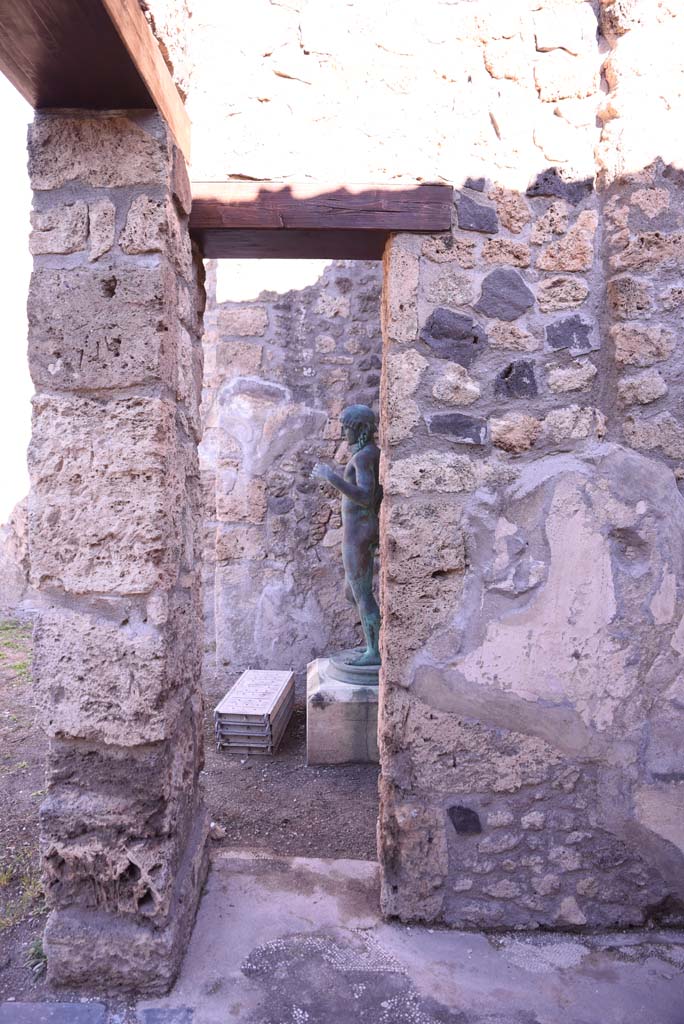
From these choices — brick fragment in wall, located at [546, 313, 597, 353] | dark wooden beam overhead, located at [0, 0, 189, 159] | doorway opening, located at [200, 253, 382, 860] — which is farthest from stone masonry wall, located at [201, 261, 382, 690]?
dark wooden beam overhead, located at [0, 0, 189, 159]

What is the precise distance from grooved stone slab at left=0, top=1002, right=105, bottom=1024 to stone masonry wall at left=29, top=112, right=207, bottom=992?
2.5 inches

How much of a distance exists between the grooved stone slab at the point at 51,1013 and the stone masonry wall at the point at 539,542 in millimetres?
944

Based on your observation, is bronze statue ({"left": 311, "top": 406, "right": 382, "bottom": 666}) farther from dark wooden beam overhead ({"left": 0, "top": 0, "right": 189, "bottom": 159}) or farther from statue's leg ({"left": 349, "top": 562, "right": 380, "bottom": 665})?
dark wooden beam overhead ({"left": 0, "top": 0, "right": 189, "bottom": 159})

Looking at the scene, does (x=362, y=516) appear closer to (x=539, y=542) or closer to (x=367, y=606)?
(x=367, y=606)

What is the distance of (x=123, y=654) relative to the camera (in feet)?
6.14

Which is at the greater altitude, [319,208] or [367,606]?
[319,208]

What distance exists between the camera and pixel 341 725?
12.4ft

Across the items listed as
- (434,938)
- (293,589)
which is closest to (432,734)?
(434,938)

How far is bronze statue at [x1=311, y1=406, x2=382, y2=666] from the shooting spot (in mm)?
3947

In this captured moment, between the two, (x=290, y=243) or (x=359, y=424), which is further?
(x=359, y=424)

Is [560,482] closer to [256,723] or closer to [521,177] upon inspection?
[521,177]

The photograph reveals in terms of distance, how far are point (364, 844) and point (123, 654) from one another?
1749 millimetres

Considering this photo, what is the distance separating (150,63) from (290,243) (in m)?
0.68

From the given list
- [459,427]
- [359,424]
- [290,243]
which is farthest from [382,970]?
[359,424]
